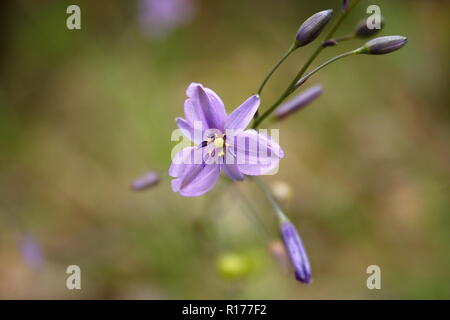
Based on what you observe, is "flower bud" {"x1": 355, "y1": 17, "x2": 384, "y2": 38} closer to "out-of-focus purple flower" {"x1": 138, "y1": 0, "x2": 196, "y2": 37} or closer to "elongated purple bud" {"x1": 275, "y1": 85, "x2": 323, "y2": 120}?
"elongated purple bud" {"x1": 275, "y1": 85, "x2": 323, "y2": 120}

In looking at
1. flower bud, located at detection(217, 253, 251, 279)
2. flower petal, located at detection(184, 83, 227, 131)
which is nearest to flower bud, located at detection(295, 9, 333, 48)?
flower petal, located at detection(184, 83, 227, 131)

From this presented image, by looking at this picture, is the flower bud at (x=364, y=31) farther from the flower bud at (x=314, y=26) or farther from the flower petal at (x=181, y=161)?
the flower petal at (x=181, y=161)

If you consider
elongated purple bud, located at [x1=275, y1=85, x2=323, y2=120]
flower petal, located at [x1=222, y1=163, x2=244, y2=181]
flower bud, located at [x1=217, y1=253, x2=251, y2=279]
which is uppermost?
elongated purple bud, located at [x1=275, y1=85, x2=323, y2=120]

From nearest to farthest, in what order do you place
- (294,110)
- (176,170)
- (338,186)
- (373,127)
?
1. (176,170)
2. (294,110)
3. (338,186)
4. (373,127)

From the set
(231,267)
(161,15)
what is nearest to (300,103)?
(231,267)

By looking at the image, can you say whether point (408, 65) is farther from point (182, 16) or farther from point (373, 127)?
point (182, 16)

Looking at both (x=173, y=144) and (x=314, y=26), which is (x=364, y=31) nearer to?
(x=314, y=26)
